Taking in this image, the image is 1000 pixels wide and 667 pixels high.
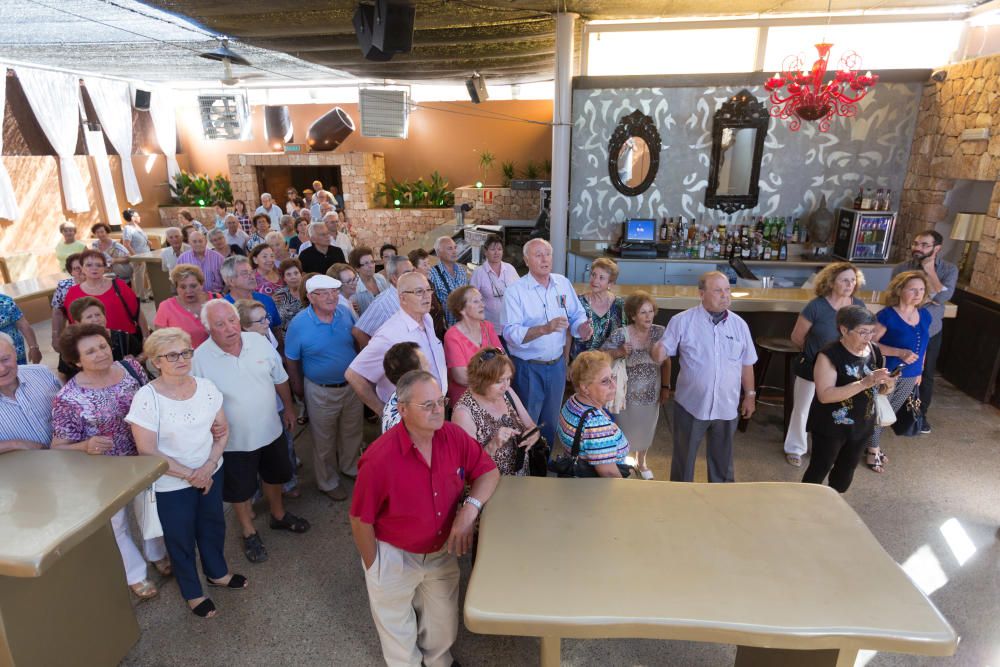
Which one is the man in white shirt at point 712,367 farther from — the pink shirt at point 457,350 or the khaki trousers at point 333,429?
the khaki trousers at point 333,429

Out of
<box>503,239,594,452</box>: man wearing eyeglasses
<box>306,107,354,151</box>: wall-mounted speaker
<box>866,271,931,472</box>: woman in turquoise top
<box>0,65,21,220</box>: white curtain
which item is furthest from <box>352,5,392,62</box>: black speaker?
<box>306,107,354,151</box>: wall-mounted speaker

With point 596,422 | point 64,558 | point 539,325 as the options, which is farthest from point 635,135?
point 64,558

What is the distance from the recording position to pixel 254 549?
316cm

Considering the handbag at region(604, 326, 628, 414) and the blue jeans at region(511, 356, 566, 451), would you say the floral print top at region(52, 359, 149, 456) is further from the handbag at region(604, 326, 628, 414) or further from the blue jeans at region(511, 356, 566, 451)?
the handbag at region(604, 326, 628, 414)

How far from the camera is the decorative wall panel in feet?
22.1

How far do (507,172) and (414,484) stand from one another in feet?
39.0

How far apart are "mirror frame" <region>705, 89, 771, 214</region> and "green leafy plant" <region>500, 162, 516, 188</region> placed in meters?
6.50

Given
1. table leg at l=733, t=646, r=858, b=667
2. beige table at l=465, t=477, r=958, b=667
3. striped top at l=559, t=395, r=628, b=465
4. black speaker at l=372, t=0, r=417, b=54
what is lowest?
table leg at l=733, t=646, r=858, b=667

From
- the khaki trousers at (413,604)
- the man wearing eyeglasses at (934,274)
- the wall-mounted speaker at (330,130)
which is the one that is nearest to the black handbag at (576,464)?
the khaki trousers at (413,604)

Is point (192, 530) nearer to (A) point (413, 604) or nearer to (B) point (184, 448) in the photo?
(B) point (184, 448)

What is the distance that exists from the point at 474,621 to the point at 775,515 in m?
1.18

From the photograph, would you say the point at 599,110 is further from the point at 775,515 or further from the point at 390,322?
the point at 775,515

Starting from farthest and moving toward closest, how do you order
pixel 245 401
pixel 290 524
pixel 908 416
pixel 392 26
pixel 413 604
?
1. pixel 392 26
2. pixel 908 416
3. pixel 290 524
4. pixel 245 401
5. pixel 413 604

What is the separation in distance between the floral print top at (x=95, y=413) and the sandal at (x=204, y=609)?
0.83m
